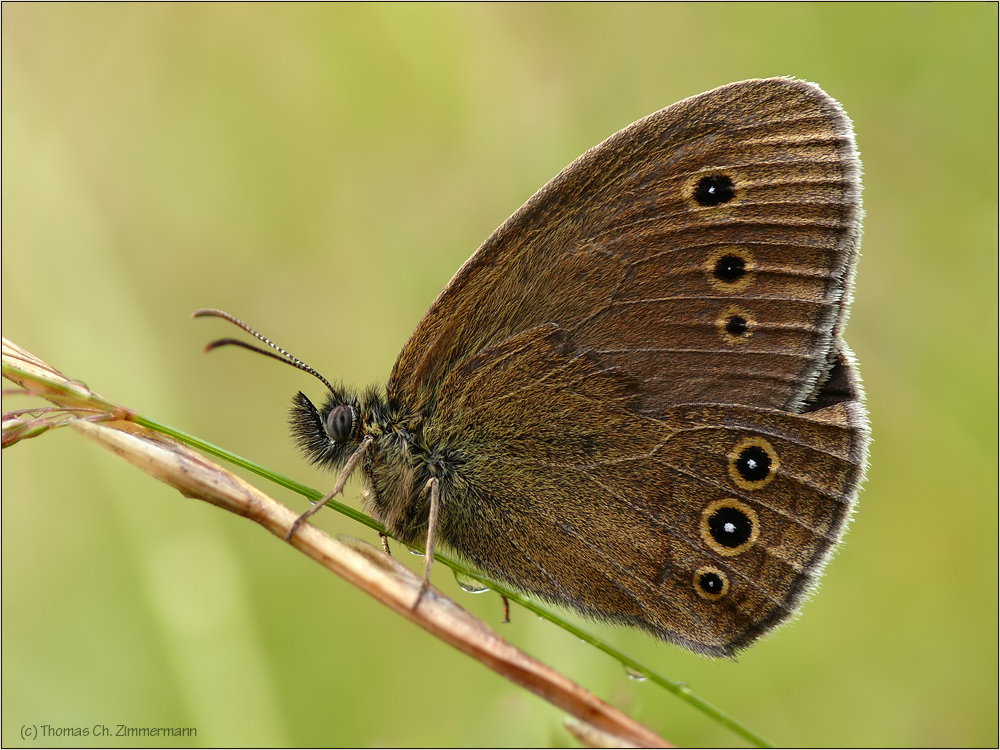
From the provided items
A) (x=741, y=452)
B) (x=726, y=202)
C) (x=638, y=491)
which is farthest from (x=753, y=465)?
(x=726, y=202)

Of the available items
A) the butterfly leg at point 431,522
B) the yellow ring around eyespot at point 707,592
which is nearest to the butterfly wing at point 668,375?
the yellow ring around eyespot at point 707,592


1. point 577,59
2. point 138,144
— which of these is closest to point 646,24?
point 577,59

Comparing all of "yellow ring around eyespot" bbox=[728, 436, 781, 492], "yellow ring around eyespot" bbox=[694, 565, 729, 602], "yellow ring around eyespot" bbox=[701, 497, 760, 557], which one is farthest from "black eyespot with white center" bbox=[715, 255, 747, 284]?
"yellow ring around eyespot" bbox=[694, 565, 729, 602]

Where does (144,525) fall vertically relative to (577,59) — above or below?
below

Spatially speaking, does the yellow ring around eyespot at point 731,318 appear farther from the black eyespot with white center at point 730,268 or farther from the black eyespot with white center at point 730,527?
the black eyespot with white center at point 730,527

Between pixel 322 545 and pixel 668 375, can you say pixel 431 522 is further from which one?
pixel 668 375

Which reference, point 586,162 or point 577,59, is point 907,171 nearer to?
point 577,59

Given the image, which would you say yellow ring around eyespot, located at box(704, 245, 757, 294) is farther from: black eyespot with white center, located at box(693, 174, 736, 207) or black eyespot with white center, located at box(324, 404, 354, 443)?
black eyespot with white center, located at box(324, 404, 354, 443)

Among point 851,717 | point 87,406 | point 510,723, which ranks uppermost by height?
point 87,406
